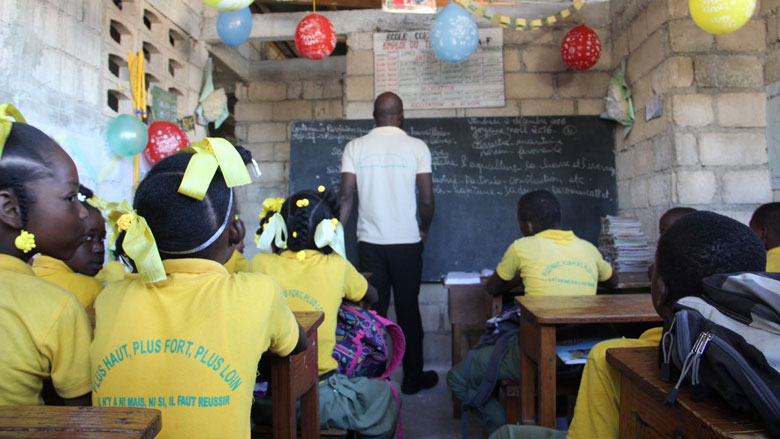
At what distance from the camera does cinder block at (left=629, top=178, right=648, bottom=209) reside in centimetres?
352

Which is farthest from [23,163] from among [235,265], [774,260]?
[774,260]

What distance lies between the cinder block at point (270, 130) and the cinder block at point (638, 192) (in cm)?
349

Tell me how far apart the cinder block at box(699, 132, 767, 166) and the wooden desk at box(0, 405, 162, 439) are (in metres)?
3.26

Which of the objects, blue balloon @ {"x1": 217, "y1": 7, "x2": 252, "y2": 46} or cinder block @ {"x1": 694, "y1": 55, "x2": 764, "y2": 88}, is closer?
cinder block @ {"x1": 694, "y1": 55, "x2": 764, "y2": 88}

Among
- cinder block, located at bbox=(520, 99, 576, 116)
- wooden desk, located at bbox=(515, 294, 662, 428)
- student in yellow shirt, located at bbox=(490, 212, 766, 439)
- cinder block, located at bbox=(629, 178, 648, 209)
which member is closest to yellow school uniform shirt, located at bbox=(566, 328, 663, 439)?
student in yellow shirt, located at bbox=(490, 212, 766, 439)

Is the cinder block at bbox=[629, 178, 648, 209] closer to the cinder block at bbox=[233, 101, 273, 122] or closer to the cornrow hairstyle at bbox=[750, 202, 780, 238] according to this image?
the cornrow hairstyle at bbox=[750, 202, 780, 238]

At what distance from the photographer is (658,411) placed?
2.91 ft

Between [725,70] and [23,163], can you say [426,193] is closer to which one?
[725,70]

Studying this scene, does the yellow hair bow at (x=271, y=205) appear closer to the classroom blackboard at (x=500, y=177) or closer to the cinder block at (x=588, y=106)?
the classroom blackboard at (x=500, y=177)

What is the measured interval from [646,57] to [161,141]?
10.1 feet

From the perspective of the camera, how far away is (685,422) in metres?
0.81

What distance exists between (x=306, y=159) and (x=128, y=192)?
1355mm

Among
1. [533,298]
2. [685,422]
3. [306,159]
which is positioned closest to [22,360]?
[685,422]

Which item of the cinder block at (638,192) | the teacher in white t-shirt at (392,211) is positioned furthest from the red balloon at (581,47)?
the teacher in white t-shirt at (392,211)
